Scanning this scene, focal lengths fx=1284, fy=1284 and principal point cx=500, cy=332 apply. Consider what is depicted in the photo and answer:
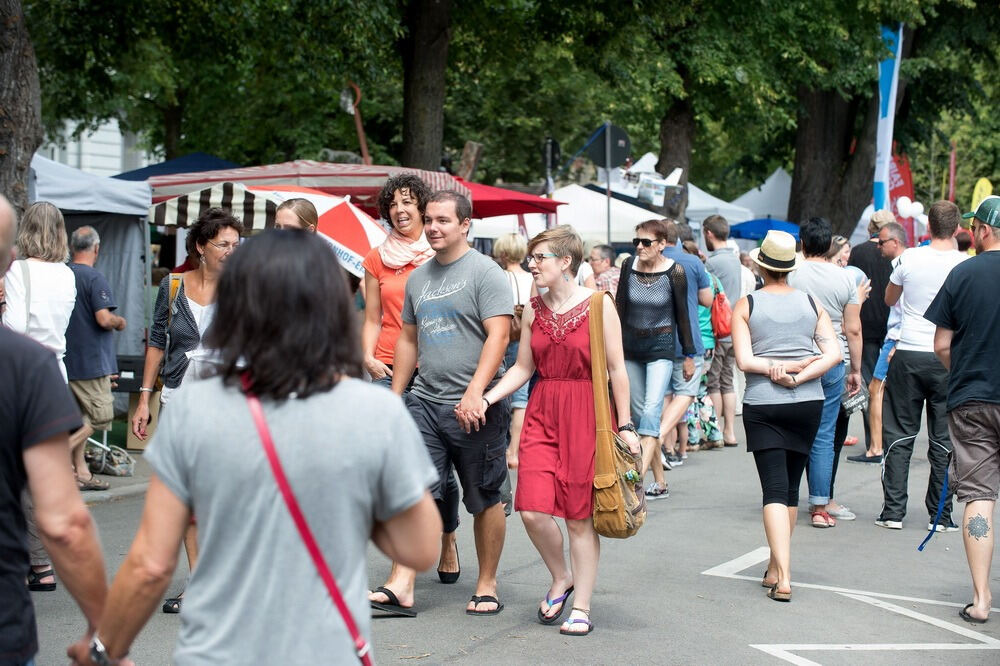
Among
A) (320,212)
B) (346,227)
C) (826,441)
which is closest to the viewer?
(826,441)

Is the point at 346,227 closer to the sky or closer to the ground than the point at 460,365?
closer to the sky

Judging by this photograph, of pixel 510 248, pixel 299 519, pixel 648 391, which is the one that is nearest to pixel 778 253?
pixel 648 391

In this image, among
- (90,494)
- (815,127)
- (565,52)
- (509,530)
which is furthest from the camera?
(815,127)

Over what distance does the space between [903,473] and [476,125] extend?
2695 cm

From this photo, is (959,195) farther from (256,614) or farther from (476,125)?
(256,614)

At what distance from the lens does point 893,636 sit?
573 centimetres

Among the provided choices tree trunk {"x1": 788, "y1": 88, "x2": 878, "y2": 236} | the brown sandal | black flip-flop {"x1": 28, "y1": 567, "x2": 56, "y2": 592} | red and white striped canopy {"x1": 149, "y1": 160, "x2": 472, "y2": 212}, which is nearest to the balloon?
tree trunk {"x1": 788, "y1": 88, "x2": 878, "y2": 236}

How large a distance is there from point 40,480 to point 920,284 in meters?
6.74

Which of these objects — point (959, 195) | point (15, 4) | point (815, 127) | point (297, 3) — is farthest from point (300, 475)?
point (959, 195)

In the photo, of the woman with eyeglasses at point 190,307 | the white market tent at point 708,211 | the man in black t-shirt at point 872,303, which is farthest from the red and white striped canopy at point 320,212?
the white market tent at point 708,211

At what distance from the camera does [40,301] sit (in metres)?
6.47

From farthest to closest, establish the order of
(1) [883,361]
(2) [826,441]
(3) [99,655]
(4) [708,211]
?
(4) [708,211] < (1) [883,361] < (2) [826,441] < (3) [99,655]

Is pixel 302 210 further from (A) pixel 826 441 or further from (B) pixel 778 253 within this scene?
(A) pixel 826 441

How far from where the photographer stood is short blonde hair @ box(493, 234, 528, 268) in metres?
9.48
